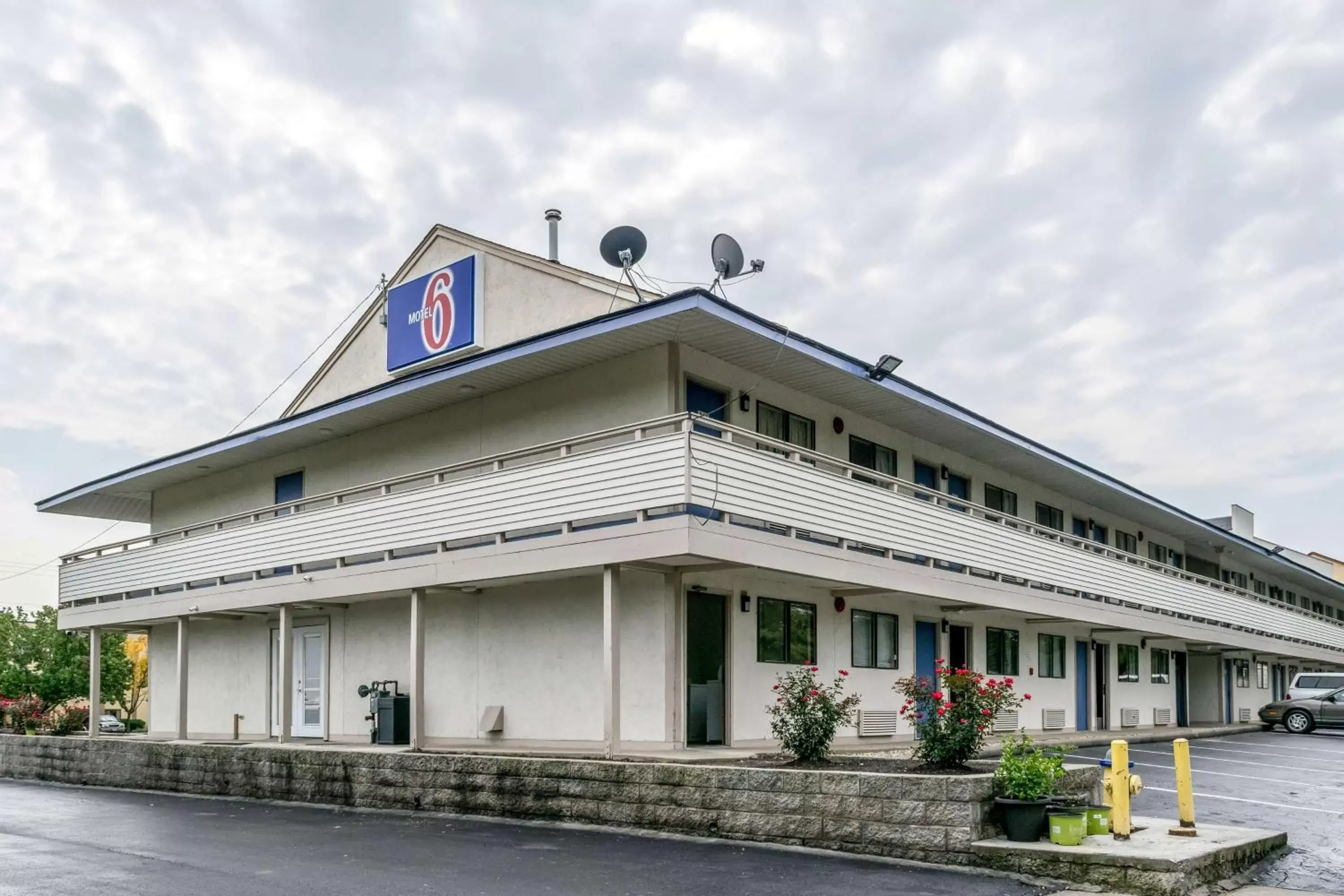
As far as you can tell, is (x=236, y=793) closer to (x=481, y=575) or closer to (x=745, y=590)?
(x=481, y=575)

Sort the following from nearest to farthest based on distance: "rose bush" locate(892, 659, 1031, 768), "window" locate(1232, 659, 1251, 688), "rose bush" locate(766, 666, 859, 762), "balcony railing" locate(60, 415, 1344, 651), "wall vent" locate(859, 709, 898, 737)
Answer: "rose bush" locate(892, 659, 1031, 768), "rose bush" locate(766, 666, 859, 762), "balcony railing" locate(60, 415, 1344, 651), "wall vent" locate(859, 709, 898, 737), "window" locate(1232, 659, 1251, 688)

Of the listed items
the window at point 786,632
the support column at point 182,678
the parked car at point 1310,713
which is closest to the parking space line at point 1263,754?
the parked car at point 1310,713

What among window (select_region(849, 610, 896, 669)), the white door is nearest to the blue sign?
the white door

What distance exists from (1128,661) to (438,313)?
20689 mm

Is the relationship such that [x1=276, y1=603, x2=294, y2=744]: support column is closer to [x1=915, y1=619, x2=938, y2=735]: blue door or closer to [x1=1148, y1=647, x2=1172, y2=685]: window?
[x1=915, y1=619, x2=938, y2=735]: blue door

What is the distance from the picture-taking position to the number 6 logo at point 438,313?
71.0ft

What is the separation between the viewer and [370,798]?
55.5ft

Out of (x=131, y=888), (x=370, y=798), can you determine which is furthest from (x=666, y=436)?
(x=131, y=888)

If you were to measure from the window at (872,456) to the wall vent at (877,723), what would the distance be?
3.99m

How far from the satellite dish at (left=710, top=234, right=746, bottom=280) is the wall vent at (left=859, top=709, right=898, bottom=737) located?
753cm

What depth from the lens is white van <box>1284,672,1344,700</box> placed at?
1411 inches

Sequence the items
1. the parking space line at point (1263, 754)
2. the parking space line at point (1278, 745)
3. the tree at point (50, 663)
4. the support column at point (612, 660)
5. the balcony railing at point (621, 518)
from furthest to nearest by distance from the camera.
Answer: the tree at point (50, 663) < the parking space line at point (1278, 745) < the parking space line at point (1263, 754) < the balcony railing at point (621, 518) < the support column at point (612, 660)

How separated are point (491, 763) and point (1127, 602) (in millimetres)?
17478

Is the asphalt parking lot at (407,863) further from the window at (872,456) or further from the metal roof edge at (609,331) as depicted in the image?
the window at (872,456)
